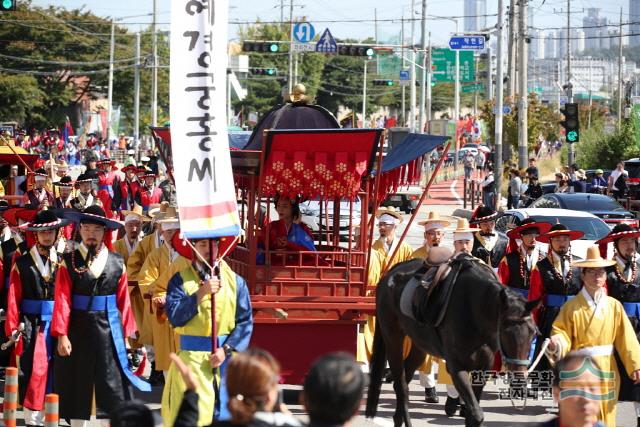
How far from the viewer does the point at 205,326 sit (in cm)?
817

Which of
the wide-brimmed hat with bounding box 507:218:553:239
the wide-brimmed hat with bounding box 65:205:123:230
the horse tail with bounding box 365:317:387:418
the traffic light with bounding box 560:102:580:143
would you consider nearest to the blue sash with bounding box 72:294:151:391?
the wide-brimmed hat with bounding box 65:205:123:230

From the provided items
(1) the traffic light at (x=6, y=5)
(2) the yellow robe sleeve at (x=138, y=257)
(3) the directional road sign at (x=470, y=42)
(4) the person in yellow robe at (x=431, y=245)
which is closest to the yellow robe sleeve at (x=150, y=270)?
(2) the yellow robe sleeve at (x=138, y=257)

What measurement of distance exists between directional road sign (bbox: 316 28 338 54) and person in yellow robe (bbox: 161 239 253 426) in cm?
3993

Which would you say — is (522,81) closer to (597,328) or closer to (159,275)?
(159,275)

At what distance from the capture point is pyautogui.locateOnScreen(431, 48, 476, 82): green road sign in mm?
76625

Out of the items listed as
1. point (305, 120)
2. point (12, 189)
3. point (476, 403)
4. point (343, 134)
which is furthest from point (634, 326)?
point (12, 189)

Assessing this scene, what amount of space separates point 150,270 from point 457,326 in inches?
144

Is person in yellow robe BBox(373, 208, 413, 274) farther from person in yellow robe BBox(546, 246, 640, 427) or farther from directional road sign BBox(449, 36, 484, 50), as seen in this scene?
directional road sign BBox(449, 36, 484, 50)

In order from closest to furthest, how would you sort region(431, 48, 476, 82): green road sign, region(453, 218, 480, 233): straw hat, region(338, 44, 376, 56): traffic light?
region(453, 218, 480, 233): straw hat → region(338, 44, 376, 56): traffic light → region(431, 48, 476, 82): green road sign

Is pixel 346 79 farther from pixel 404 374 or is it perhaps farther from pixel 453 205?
pixel 404 374

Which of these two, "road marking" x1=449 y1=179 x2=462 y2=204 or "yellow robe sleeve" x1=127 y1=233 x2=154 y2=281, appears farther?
"road marking" x1=449 y1=179 x2=462 y2=204

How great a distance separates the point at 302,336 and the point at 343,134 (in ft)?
5.97

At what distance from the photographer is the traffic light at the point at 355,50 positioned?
4431 cm

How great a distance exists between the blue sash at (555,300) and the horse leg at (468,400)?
6.32 ft
